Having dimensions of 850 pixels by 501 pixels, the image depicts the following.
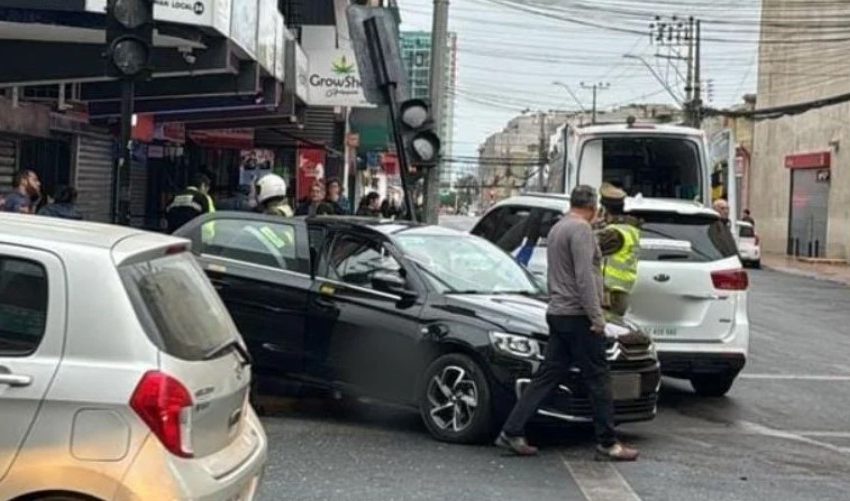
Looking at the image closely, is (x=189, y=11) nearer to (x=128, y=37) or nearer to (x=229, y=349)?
(x=128, y=37)

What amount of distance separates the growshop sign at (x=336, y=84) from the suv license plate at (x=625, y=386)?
51.2ft

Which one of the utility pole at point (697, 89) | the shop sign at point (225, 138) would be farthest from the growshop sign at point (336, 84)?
the utility pole at point (697, 89)

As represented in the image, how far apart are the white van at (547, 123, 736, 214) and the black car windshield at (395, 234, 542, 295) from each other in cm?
492

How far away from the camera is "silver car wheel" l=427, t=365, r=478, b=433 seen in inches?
321

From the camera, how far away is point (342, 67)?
23797 mm

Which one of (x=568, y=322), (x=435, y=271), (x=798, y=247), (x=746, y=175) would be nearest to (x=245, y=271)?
(x=435, y=271)

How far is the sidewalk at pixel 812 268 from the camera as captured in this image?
33.7 m

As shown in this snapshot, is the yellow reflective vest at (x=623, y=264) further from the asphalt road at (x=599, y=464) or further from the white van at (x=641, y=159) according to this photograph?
the white van at (x=641, y=159)

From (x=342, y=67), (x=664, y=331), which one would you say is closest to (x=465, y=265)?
(x=664, y=331)

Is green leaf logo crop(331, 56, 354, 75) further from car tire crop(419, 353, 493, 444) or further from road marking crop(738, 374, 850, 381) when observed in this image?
car tire crop(419, 353, 493, 444)

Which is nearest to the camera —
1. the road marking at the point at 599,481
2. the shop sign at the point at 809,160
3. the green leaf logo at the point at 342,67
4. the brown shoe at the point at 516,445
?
the road marking at the point at 599,481

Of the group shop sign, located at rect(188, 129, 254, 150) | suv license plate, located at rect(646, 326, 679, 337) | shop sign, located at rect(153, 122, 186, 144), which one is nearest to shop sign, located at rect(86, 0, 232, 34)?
suv license plate, located at rect(646, 326, 679, 337)

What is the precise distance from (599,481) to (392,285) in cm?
218

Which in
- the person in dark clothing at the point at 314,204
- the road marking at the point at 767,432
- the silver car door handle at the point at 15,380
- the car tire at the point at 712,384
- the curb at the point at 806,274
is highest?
the person in dark clothing at the point at 314,204
